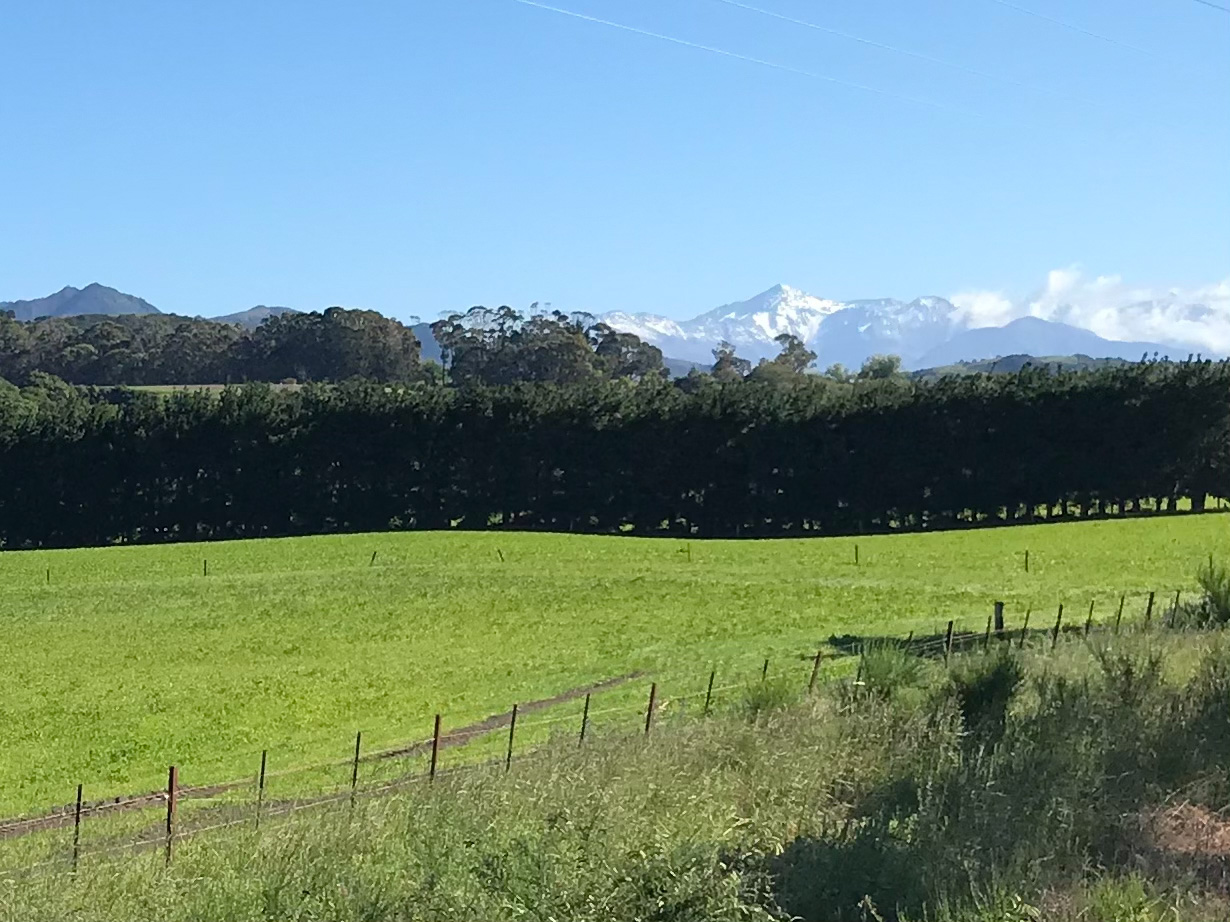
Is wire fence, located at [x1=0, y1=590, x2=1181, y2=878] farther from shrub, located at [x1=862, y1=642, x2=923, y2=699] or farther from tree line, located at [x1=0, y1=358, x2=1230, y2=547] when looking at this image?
tree line, located at [x1=0, y1=358, x2=1230, y2=547]

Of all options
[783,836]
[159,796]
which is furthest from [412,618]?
[783,836]

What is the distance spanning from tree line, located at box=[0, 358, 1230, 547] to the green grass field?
5.90 m

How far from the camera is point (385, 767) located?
630 inches

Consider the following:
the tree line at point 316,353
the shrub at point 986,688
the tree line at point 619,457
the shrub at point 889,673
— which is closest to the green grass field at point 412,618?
the tree line at point 619,457

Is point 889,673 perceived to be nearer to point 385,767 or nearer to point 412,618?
point 385,767

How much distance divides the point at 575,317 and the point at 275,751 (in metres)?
133

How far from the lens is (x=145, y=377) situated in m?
130

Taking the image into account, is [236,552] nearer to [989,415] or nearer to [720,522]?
[720,522]

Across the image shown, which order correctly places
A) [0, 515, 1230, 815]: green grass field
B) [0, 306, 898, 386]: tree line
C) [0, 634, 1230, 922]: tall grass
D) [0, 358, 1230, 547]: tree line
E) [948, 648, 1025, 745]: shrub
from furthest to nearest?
1. [0, 306, 898, 386]: tree line
2. [0, 358, 1230, 547]: tree line
3. [0, 515, 1230, 815]: green grass field
4. [948, 648, 1025, 745]: shrub
5. [0, 634, 1230, 922]: tall grass

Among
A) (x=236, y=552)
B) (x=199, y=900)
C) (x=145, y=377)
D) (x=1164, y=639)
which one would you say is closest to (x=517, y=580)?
(x=236, y=552)

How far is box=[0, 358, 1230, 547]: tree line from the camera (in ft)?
200

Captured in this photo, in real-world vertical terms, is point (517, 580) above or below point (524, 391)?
below


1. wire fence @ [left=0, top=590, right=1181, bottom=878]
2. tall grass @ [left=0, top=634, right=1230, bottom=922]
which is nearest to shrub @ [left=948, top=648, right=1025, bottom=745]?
tall grass @ [left=0, top=634, right=1230, bottom=922]

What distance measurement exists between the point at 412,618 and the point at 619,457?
1161 inches
